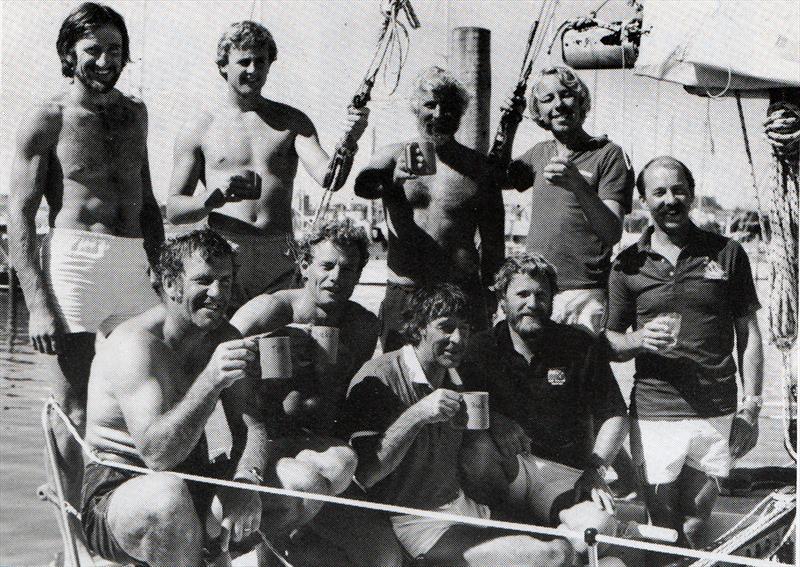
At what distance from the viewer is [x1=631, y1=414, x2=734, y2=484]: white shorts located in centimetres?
382

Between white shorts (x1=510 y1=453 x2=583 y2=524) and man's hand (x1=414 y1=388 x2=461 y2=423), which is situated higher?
man's hand (x1=414 y1=388 x2=461 y2=423)

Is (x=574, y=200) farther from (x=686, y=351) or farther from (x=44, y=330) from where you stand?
(x=44, y=330)

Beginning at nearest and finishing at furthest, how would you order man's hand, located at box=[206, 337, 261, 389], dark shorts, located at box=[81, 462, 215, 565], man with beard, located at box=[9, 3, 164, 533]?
man's hand, located at box=[206, 337, 261, 389], dark shorts, located at box=[81, 462, 215, 565], man with beard, located at box=[9, 3, 164, 533]

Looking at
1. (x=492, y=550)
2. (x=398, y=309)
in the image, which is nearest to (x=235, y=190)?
(x=398, y=309)

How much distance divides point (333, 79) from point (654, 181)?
1240 millimetres

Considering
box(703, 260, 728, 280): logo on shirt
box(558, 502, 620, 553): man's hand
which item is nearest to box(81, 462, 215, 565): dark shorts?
box(558, 502, 620, 553): man's hand

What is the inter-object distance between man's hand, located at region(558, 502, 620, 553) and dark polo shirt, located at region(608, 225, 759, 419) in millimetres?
624

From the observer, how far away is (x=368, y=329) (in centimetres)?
344

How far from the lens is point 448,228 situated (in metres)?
3.87

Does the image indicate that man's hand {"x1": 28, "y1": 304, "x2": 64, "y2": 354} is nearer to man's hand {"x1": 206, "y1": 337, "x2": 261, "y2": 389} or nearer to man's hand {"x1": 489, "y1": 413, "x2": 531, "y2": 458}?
man's hand {"x1": 206, "y1": 337, "x2": 261, "y2": 389}

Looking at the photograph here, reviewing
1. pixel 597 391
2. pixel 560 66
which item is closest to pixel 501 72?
pixel 560 66

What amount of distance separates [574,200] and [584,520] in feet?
3.50

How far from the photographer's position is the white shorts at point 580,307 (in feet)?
12.6

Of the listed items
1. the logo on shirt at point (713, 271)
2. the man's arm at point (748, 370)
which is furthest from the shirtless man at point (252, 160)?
the man's arm at point (748, 370)
